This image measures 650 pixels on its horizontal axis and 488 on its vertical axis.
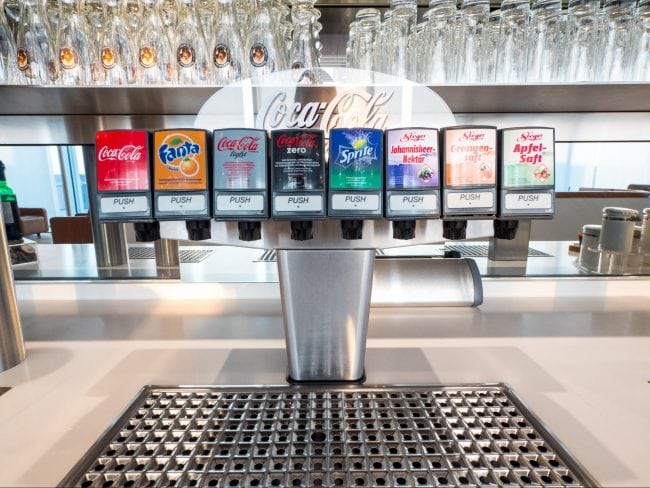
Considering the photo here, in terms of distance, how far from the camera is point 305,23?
2.94ft

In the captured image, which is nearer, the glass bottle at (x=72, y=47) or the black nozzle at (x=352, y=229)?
the black nozzle at (x=352, y=229)

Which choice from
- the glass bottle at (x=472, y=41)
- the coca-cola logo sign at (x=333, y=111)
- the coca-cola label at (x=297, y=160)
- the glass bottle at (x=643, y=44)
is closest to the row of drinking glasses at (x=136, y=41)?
the coca-cola logo sign at (x=333, y=111)

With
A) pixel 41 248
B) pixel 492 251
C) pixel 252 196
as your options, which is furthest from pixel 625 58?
pixel 41 248

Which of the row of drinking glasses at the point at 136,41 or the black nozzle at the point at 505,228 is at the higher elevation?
the row of drinking glasses at the point at 136,41

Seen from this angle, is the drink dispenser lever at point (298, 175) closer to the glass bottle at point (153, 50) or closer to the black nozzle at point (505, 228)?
the black nozzle at point (505, 228)

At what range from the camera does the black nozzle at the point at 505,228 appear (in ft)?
1.86

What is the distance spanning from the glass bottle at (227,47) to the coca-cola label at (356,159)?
499 mm

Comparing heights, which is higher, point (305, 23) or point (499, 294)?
point (305, 23)

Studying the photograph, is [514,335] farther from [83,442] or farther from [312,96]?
[83,442]

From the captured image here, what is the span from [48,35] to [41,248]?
80 centimetres

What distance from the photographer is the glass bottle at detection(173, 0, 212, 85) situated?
853 mm

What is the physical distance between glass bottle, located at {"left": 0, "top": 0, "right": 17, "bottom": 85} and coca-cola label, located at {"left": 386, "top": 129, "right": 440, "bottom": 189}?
2.95 feet

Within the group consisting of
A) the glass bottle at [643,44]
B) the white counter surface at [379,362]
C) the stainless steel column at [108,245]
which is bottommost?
the white counter surface at [379,362]

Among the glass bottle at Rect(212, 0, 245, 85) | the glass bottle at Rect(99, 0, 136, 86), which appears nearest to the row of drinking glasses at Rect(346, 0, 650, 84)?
the glass bottle at Rect(212, 0, 245, 85)
